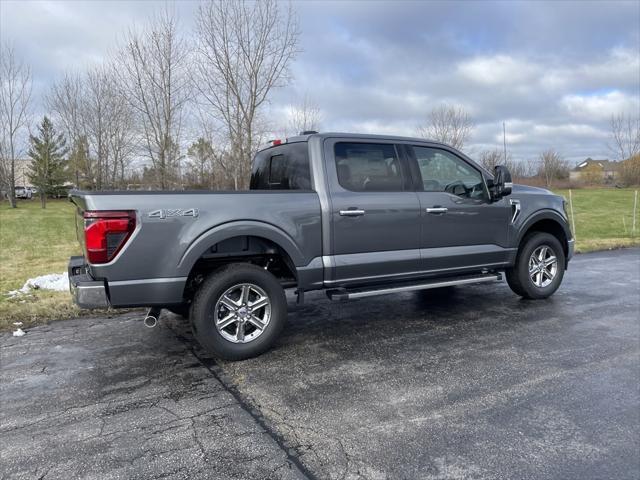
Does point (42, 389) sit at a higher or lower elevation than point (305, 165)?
lower

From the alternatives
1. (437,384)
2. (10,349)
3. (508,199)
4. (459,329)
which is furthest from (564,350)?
(10,349)

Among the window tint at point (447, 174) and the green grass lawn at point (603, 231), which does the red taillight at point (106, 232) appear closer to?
the window tint at point (447, 174)

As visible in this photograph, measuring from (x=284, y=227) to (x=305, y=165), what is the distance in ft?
2.61

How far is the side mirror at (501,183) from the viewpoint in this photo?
5.45 m

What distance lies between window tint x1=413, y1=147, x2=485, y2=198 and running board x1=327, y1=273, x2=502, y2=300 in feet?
3.10

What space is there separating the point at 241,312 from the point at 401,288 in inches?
65.2

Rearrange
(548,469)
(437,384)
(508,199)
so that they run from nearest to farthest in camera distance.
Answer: (548,469)
(437,384)
(508,199)

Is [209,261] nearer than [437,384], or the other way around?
[437,384]

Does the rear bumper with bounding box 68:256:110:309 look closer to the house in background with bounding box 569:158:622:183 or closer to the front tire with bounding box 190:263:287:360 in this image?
the front tire with bounding box 190:263:287:360

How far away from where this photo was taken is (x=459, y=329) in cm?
509

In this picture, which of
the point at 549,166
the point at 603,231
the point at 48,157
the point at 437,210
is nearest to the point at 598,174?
the point at 549,166

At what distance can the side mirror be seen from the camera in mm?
5445

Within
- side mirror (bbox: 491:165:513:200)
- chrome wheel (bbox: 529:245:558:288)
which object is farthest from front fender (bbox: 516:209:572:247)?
side mirror (bbox: 491:165:513:200)

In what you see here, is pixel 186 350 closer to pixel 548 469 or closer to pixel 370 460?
pixel 370 460
